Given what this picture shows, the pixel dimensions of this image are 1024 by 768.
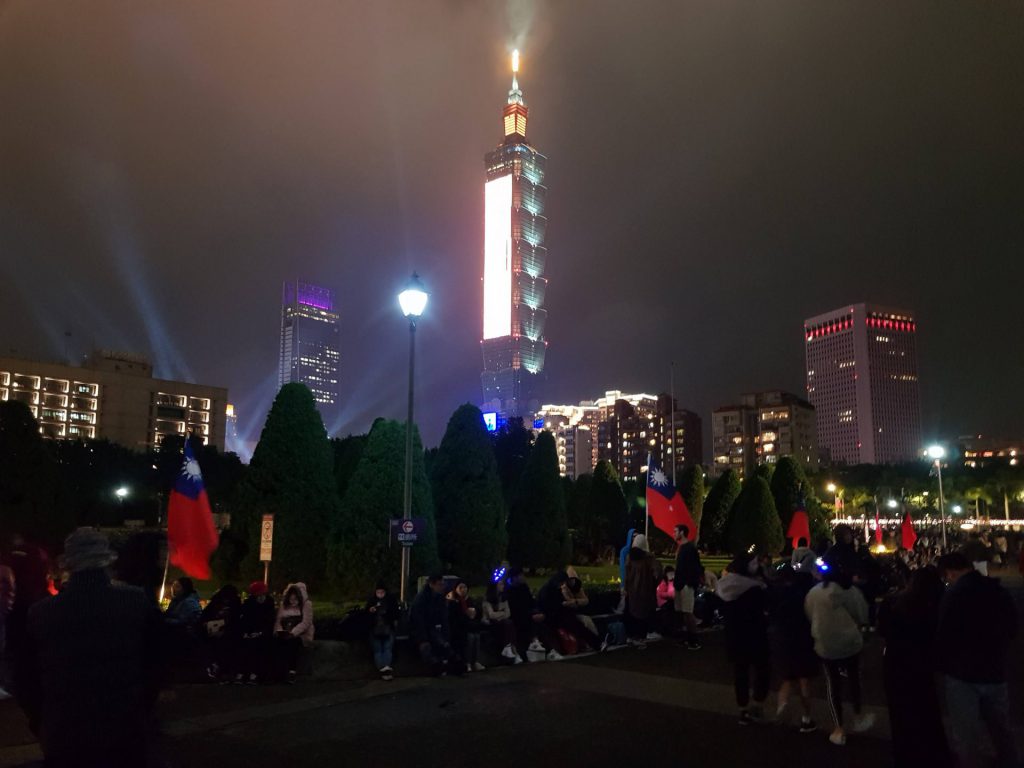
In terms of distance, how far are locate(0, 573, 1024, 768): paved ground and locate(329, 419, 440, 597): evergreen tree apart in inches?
254

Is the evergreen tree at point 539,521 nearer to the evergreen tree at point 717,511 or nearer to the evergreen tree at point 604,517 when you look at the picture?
the evergreen tree at point 604,517

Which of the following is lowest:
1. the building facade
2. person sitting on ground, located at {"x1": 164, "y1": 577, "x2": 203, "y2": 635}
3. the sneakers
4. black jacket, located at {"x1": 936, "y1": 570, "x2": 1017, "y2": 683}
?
the sneakers

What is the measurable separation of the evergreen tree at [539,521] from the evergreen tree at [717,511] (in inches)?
646

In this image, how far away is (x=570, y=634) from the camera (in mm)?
14758

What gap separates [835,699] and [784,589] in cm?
122

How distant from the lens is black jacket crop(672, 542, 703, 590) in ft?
49.9

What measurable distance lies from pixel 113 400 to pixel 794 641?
149 meters

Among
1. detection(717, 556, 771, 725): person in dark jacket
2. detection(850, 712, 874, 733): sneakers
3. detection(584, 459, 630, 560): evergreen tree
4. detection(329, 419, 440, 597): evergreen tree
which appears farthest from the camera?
detection(584, 459, 630, 560): evergreen tree

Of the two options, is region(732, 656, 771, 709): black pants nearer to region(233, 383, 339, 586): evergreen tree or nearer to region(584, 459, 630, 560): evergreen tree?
region(233, 383, 339, 586): evergreen tree

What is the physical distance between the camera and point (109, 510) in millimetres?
71500

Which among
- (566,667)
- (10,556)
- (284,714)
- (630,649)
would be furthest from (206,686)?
(630,649)

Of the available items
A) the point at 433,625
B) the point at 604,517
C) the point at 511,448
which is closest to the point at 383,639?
the point at 433,625

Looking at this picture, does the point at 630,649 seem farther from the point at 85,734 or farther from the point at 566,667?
the point at 85,734

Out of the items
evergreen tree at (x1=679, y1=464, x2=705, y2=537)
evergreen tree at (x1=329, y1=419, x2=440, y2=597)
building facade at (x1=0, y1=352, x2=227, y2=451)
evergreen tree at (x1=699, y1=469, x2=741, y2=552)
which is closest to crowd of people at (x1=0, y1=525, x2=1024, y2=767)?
evergreen tree at (x1=329, y1=419, x2=440, y2=597)
